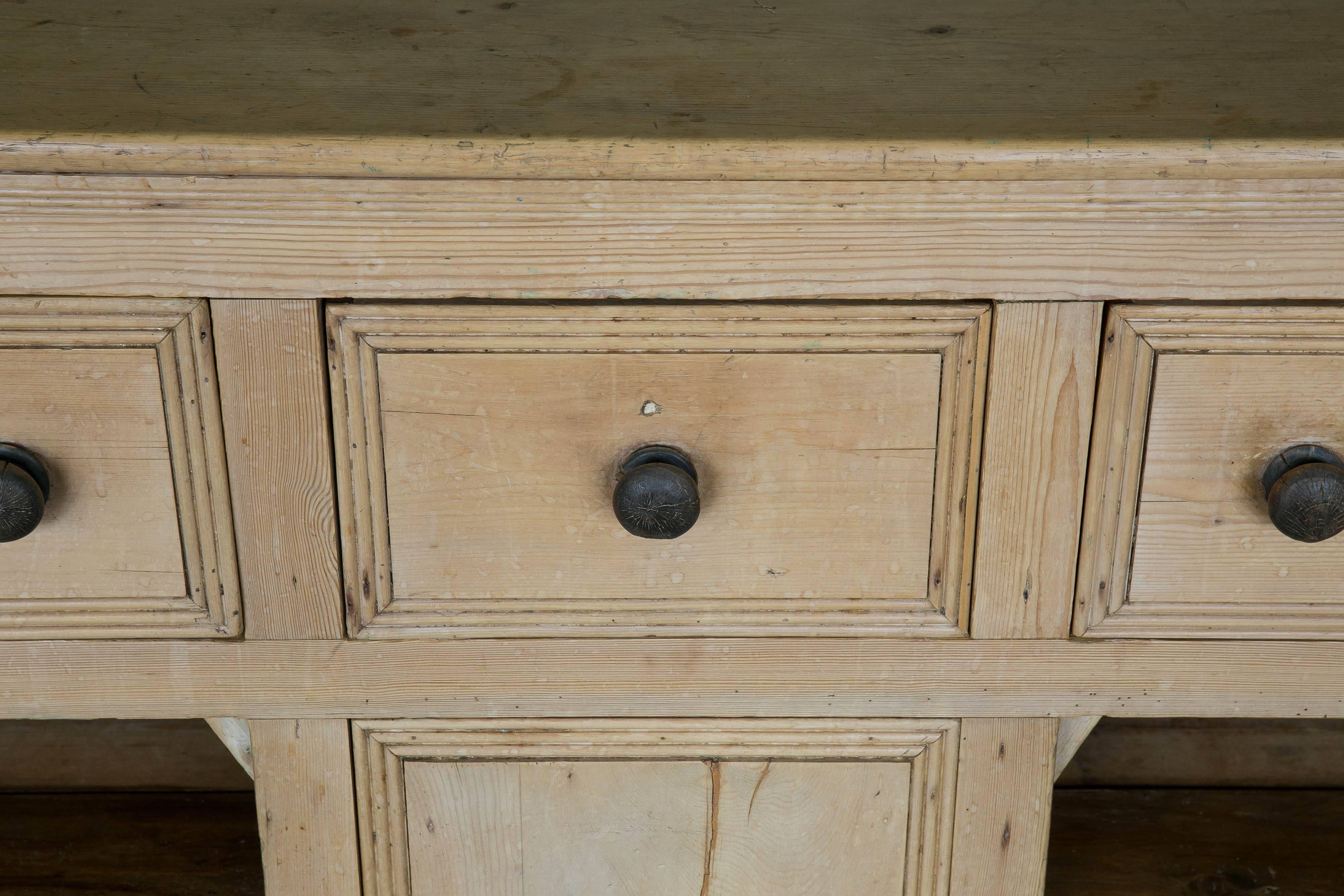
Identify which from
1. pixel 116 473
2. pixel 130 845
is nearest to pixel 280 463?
pixel 116 473

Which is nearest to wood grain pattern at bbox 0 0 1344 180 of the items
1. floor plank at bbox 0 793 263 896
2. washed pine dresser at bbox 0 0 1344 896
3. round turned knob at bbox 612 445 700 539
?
washed pine dresser at bbox 0 0 1344 896

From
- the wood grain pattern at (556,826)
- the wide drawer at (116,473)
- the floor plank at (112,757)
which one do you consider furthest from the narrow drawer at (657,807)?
the floor plank at (112,757)

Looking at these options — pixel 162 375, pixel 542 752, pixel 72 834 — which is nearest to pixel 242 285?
pixel 162 375

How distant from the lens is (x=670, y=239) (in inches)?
18.8

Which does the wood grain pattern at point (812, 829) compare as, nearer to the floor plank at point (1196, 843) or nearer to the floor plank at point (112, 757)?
the floor plank at point (1196, 843)

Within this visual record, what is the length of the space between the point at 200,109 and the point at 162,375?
132mm

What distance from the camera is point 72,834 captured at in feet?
3.02

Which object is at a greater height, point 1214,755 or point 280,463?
point 280,463

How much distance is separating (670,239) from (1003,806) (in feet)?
1.29

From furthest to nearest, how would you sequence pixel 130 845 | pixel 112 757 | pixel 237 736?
pixel 112 757 → pixel 130 845 → pixel 237 736

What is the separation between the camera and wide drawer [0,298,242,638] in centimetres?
49

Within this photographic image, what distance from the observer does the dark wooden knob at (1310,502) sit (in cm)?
48

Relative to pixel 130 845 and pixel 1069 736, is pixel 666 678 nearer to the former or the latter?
pixel 1069 736

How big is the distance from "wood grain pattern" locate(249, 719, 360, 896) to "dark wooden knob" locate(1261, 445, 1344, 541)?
20.3 inches
